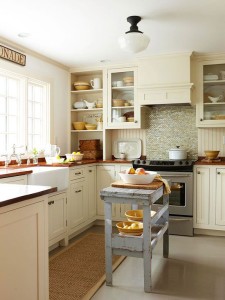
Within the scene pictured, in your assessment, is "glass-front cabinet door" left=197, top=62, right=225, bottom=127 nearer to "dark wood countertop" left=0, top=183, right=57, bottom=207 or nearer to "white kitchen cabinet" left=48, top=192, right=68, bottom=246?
"white kitchen cabinet" left=48, top=192, right=68, bottom=246

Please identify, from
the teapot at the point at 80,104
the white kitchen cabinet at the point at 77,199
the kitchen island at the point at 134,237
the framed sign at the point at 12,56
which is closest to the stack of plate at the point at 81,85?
the teapot at the point at 80,104

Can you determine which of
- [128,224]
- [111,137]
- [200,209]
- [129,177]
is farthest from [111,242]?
[111,137]

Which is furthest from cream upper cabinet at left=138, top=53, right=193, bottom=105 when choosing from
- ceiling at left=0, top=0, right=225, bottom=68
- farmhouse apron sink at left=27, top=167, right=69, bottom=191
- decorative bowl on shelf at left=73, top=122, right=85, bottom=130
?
farmhouse apron sink at left=27, top=167, right=69, bottom=191

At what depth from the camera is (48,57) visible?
14.4 feet

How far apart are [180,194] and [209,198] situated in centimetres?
37

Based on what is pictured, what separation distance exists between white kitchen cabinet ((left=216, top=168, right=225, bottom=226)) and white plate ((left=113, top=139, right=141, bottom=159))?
4.33 feet

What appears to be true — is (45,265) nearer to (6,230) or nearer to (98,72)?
(6,230)

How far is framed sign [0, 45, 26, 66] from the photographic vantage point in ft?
11.6

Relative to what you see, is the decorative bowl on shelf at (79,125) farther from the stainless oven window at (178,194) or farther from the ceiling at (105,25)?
the stainless oven window at (178,194)

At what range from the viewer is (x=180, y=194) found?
13.5ft

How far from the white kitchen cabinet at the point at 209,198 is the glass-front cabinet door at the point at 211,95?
686 mm

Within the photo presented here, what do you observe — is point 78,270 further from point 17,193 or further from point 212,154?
point 212,154

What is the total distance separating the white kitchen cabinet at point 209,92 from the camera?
4293mm

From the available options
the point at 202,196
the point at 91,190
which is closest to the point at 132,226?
the point at 202,196
